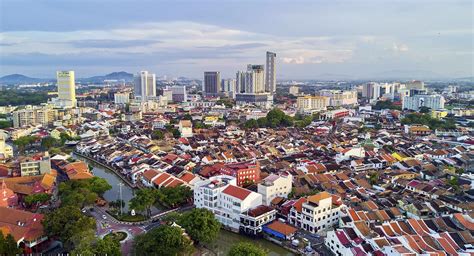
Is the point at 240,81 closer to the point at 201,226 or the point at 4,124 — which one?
the point at 4,124

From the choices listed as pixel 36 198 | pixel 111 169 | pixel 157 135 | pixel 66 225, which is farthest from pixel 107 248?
pixel 157 135

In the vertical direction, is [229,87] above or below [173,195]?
above

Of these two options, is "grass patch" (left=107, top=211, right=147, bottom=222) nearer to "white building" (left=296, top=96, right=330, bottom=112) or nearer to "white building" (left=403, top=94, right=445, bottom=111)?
"white building" (left=296, top=96, right=330, bottom=112)

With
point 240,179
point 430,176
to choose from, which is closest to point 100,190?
point 240,179

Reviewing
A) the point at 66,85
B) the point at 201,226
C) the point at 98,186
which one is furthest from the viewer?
the point at 66,85

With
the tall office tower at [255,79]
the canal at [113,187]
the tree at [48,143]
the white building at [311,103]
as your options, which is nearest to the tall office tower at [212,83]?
the tall office tower at [255,79]

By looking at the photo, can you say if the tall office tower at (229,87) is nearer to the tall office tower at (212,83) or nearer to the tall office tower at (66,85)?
the tall office tower at (212,83)
